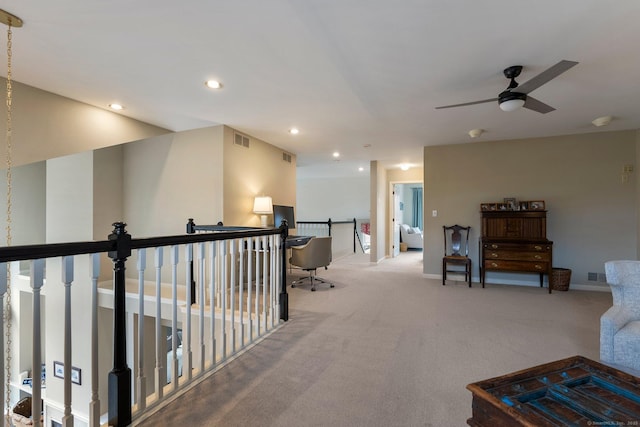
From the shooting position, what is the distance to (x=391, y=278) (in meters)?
5.59

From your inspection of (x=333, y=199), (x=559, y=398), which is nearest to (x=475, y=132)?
(x=559, y=398)

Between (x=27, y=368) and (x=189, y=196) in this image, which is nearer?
(x=189, y=196)

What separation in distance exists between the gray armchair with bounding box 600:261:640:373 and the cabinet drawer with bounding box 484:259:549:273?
2.49 meters

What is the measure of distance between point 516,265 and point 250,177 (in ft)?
14.5

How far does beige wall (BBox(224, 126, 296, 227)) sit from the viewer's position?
454 centimetres

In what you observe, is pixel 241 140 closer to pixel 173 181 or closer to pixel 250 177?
pixel 250 177

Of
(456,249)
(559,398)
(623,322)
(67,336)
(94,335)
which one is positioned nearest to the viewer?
(559,398)

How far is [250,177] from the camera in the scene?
5.02 metres

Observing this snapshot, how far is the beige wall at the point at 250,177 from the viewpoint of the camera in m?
4.54

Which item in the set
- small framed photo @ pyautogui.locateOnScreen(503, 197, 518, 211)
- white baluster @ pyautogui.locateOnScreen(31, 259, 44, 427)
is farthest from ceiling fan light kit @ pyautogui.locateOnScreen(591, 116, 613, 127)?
white baluster @ pyautogui.locateOnScreen(31, 259, 44, 427)

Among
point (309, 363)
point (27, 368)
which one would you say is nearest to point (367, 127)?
point (309, 363)

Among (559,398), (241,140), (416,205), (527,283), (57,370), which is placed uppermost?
(241,140)

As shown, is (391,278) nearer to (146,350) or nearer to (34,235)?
(146,350)

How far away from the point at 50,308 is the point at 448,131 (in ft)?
19.3
